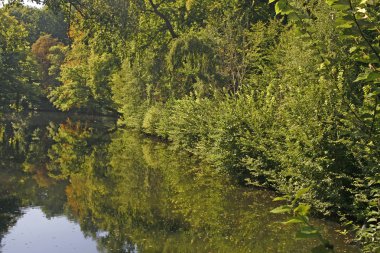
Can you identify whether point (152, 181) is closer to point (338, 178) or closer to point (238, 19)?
point (338, 178)

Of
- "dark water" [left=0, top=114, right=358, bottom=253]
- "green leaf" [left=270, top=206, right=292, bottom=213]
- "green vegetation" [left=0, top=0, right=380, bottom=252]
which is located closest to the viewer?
"green leaf" [left=270, top=206, right=292, bottom=213]

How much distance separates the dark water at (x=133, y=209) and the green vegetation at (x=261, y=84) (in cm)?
Result: 102

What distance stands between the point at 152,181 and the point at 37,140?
52.6 ft

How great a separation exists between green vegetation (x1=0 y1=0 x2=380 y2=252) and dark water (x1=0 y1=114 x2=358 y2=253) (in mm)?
1015

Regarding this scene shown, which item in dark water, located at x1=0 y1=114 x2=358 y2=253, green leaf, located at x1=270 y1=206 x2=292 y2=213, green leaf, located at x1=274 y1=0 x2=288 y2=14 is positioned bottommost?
dark water, located at x1=0 y1=114 x2=358 y2=253

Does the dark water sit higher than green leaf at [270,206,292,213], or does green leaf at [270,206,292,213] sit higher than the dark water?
green leaf at [270,206,292,213]

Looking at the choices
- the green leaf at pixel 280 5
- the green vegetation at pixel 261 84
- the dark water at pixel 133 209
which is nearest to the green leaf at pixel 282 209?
the green vegetation at pixel 261 84

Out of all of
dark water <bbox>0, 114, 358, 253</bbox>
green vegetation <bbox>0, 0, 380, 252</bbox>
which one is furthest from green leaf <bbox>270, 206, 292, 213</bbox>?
dark water <bbox>0, 114, 358, 253</bbox>

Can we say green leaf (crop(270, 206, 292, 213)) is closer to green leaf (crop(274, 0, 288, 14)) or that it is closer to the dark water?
green leaf (crop(274, 0, 288, 14))

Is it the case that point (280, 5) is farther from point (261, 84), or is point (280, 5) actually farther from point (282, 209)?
point (261, 84)

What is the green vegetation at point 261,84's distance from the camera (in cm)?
291

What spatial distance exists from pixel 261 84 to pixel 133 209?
30.2 ft

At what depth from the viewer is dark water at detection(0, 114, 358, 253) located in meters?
10.3

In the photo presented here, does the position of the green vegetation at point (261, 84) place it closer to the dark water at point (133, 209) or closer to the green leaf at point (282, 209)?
the green leaf at point (282, 209)
